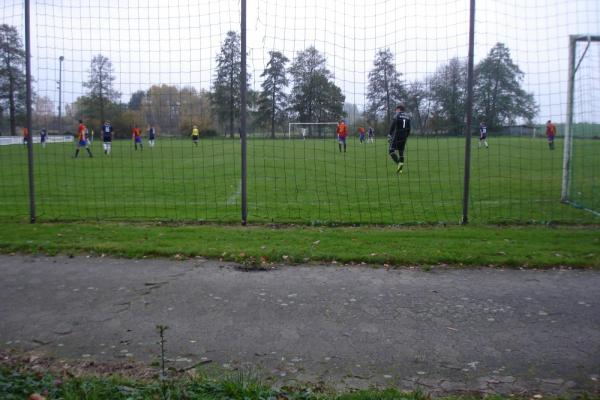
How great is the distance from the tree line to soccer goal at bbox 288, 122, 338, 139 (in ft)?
1.19

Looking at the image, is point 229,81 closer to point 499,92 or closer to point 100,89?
point 100,89

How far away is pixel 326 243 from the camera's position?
7.55 meters

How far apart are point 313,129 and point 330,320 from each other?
776 cm

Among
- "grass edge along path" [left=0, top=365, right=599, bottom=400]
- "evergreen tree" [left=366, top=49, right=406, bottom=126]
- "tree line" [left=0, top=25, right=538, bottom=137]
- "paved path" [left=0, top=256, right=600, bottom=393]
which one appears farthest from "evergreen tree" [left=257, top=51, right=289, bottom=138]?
"grass edge along path" [left=0, top=365, right=599, bottom=400]

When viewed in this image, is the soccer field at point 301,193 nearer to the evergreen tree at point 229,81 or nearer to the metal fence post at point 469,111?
the metal fence post at point 469,111

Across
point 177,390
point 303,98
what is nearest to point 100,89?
point 303,98

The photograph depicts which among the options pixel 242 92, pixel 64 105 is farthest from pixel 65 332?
pixel 64 105

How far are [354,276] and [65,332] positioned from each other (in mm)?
3110

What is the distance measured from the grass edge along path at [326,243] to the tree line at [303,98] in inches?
91.0

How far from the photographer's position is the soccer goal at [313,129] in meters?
10.8

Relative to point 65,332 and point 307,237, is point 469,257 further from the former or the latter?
point 65,332

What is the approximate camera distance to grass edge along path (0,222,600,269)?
673 cm

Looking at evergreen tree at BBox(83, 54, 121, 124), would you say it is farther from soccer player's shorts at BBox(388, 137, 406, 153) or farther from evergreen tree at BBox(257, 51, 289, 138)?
soccer player's shorts at BBox(388, 137, 406, 153)

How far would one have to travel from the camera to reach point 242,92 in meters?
8.98
